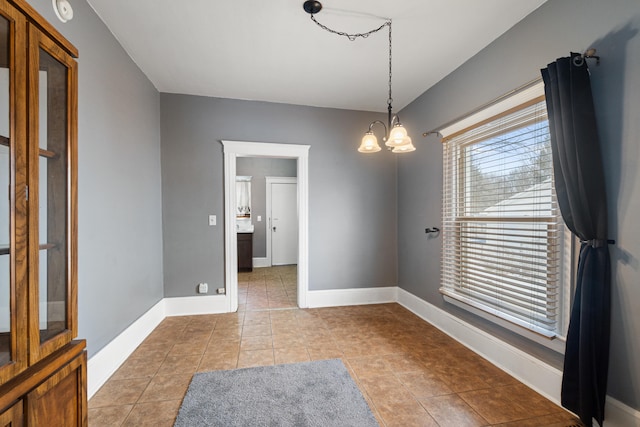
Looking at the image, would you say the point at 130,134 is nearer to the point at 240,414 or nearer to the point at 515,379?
the point at 240,414

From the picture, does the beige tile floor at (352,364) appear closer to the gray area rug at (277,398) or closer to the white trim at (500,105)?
the gray area rug at (277,398)

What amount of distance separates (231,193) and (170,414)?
2262 millimetres

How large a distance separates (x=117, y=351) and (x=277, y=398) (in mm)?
1409

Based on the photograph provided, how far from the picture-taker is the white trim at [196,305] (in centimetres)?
329

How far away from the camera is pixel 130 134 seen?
2.49 m

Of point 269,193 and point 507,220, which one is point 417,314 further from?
point 269,193

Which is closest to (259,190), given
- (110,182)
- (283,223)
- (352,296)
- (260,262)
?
(283,223)

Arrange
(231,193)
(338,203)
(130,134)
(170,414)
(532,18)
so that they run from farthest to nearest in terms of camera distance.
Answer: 1. (338,203)
2. (231,193)
3. (130,134)
4. (532,18)
5. (170,414)

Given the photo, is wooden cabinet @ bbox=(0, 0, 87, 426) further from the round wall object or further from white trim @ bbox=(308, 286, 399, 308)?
white trim @ bbox=(308, 286, 399, 308)

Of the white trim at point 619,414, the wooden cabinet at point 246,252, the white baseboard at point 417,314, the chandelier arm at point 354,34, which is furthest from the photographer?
the wooden cabinet at point 246,252

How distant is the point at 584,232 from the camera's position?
61.3 inches

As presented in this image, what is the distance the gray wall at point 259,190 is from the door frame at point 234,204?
2.93 metres

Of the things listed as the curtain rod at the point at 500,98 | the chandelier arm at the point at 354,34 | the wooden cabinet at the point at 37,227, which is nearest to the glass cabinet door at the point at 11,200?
the wooden cabinet at the point at 37,227

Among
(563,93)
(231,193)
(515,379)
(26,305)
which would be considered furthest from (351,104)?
(26,305)
